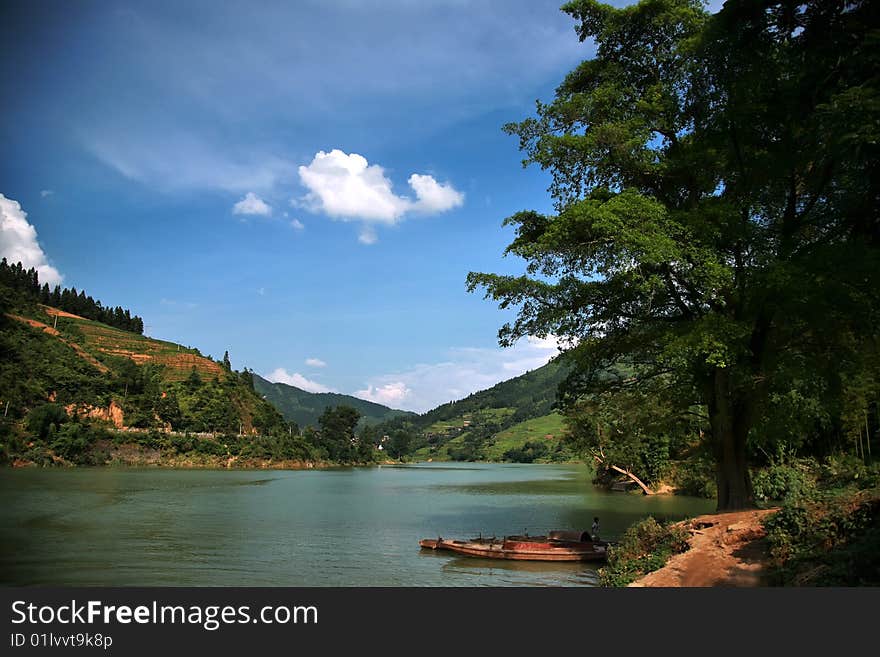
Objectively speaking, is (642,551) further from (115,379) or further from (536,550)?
(115,379)

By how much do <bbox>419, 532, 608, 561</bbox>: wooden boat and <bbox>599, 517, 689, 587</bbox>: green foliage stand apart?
3184mm

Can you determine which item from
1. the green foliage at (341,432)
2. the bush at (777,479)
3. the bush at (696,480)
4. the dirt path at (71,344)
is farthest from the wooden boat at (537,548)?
the green foliage at (341,432)

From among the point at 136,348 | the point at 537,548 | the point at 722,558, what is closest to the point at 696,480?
the point at 537,548

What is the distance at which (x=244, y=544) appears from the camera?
102ft

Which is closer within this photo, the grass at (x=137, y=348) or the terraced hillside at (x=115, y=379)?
the terraced hillside at (x=115, y=379)

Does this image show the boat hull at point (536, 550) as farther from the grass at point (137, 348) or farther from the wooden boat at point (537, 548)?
the grass at point (137, 348)

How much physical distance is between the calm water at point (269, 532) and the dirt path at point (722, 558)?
646 cm

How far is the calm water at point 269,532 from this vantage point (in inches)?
917

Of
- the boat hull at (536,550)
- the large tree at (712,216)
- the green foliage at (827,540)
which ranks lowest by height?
the boat hull at (536,550)

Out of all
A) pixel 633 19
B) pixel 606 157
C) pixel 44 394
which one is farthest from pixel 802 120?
pixel 44 394

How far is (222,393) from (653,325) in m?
154

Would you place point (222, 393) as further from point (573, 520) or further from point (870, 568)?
point (870, 568)

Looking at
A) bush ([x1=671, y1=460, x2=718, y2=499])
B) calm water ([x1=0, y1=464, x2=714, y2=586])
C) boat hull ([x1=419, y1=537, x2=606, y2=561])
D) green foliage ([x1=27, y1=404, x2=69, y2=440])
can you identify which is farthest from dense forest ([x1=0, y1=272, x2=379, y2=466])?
bush ([x1=671, y1=460, x2=718, y2=499])

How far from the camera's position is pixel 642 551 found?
2109 centimetres
